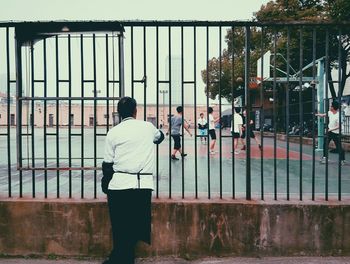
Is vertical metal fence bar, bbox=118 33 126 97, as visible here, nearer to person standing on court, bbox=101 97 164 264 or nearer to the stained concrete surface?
person standing on court, bbox=101 97 164 264

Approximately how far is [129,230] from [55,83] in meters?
2.17

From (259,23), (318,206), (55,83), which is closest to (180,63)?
(259,23)

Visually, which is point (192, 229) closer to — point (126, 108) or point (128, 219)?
point (128, 219)

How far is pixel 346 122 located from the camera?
781 inches

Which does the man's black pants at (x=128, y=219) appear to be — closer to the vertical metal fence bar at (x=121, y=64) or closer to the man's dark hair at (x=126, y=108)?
the man's dark hair at (x=126, y=108)

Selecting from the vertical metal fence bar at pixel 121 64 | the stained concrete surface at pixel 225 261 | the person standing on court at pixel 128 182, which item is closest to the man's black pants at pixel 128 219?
the person standing on court at pixel 128 182

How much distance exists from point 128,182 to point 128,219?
0.40 m

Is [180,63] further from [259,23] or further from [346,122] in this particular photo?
[346,122]

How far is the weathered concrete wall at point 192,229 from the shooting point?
15.4ft

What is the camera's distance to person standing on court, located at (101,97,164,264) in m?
3.97

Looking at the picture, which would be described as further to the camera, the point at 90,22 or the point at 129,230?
the point at 90,22

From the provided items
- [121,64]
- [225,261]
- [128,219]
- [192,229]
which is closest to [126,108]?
[121,64]

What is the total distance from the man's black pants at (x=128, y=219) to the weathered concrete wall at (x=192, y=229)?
1.97 feet

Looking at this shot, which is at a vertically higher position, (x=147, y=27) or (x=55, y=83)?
(x=147, y=27)
